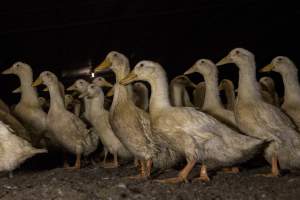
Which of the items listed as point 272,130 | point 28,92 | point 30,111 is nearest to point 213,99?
point 272,130

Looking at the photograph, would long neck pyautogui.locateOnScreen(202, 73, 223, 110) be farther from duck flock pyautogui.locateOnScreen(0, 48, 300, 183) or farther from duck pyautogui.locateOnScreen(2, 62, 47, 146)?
duck pyautogui.locateOnScreen(2, 62, 47, 146)

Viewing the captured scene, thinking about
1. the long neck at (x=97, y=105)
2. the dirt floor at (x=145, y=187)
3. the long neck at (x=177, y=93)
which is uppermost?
the long neck at (x=177, y=93)

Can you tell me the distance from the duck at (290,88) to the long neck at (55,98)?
3158mm

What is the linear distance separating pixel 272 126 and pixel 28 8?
21.0ft

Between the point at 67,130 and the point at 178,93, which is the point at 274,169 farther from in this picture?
the point at 67,130

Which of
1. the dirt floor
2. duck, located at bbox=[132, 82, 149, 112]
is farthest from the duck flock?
duck, located at bbox=[132, 82, 149, 112]

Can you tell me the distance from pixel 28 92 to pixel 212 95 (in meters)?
3.12

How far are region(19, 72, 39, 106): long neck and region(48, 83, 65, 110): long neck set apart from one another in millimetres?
450

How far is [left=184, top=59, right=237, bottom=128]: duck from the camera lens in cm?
640

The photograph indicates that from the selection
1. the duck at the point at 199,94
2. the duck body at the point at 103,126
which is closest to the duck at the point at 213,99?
the duck body at the point at 103,126

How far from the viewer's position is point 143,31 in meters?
11.3

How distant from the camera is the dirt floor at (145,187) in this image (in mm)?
4195

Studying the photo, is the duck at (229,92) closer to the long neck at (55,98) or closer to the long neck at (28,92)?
the long neck at (55,98)

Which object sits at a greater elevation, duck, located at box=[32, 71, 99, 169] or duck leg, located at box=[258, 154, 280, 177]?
duck, located at box=[32, 71, 99, 169]
